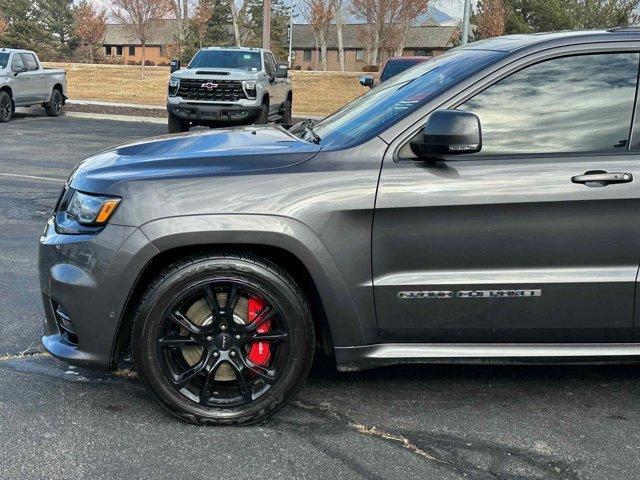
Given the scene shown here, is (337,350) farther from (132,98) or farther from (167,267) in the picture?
(132,98)

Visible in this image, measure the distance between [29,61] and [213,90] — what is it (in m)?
6.22

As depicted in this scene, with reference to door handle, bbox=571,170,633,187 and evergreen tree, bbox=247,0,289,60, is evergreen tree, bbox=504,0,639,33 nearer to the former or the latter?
evergreen tree, bbox=247,0,289,60

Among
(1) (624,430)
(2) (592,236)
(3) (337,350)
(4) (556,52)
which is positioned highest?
(4) (556,52)

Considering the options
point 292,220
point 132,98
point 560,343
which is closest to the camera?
point 292,220

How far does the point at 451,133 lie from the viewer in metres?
3.12

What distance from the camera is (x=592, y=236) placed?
10.8ft

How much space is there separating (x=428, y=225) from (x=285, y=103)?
16.0 m

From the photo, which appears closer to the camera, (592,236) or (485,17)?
(592,236)

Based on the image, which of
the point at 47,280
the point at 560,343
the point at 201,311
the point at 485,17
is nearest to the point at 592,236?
the point at 560,343

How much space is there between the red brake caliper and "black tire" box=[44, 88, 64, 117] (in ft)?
60.2

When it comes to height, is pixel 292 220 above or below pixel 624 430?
above

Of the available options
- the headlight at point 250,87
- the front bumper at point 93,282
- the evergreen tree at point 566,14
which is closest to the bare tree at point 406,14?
the evergreen tree at point 566,14

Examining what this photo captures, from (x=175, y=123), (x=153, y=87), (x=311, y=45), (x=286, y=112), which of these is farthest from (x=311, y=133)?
(x=311, y=45)

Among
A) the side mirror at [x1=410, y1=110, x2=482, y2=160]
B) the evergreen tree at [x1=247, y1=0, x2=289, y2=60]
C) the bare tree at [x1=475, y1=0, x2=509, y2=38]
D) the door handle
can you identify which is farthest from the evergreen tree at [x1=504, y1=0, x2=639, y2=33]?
the side mirror at [x1=410, y1=110, x2=482, y2=160]
